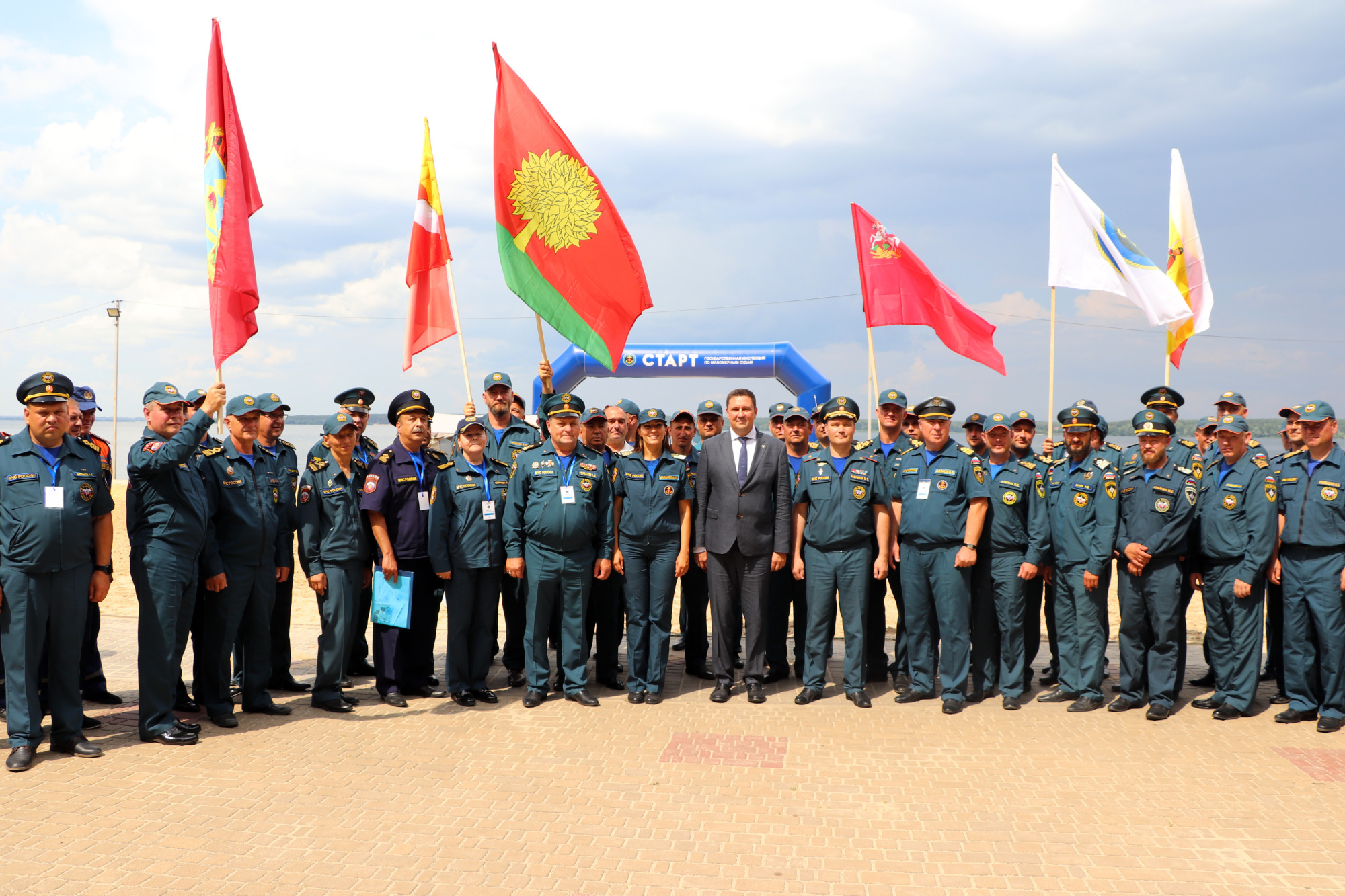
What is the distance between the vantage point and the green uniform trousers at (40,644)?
4926 mm

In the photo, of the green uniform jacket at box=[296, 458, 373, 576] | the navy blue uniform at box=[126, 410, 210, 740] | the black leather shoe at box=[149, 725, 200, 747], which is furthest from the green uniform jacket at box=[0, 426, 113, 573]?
A: the green uniform jacket at box=[296, 458, 373, 576]

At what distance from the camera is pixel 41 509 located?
493 centimetres

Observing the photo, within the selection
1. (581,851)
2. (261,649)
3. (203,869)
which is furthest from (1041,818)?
(261,649)

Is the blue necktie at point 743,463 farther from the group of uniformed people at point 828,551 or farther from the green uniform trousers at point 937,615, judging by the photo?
the green uniform trousers at point 937,615

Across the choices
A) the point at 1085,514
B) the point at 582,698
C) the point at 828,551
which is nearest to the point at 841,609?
the point at 828,551

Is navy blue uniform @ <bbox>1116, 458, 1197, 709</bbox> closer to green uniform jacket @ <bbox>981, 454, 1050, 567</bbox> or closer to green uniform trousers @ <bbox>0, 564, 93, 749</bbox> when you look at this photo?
green uniform jacket @ <bbox>981, 454, 1050, 567</bbox>

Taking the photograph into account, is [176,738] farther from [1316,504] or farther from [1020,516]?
[1316,504]

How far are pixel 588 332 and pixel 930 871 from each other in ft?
15.9

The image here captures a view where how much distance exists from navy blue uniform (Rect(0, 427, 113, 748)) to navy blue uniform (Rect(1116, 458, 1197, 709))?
6.71m

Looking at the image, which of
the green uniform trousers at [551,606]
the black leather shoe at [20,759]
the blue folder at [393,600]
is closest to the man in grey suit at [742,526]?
the green uniform trousers at [551,606]

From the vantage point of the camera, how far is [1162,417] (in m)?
6.23

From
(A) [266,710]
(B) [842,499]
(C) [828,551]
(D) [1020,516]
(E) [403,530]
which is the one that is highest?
(B) [842,499]

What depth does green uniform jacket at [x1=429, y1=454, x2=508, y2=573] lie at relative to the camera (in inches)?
248

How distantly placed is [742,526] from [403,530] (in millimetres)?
2483
